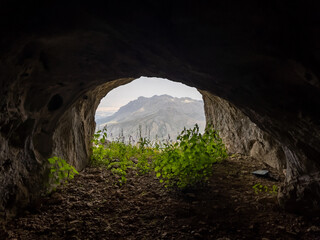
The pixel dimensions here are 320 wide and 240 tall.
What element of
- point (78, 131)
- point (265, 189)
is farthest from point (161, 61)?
point (78, 131)

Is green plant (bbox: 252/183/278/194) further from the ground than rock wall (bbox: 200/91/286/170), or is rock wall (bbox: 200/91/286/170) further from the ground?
rock wall (bbox: 200/91/286/170)

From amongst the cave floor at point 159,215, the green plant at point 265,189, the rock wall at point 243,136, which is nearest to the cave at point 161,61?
the cave floor at point 159,215

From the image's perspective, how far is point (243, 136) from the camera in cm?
664

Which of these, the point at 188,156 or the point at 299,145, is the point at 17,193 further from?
the point at 299,145

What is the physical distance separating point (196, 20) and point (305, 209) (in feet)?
9.85

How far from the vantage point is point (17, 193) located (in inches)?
114

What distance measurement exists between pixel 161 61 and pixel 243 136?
16.4 ft

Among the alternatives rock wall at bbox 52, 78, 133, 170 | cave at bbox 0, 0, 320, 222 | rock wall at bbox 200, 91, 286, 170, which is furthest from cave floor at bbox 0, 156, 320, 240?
rock wall at bbox 200, 91, 286, 170

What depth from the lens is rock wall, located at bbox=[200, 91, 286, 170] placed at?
531cm

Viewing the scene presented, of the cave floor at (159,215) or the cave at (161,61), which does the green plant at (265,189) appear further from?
the cave at (161,61)

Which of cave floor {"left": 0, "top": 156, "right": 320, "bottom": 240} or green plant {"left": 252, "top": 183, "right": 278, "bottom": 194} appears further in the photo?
green plant {"left": 252, "top": 183, "right": 278, "bottom": 194}

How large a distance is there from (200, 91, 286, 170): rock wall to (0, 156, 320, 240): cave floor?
93cm

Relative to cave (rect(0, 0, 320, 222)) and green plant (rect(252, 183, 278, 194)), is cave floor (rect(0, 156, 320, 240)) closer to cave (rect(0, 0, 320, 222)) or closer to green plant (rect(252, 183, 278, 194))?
green plant (rect(252, 183, 278, 194))

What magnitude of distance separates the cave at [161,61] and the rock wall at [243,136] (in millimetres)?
2218
